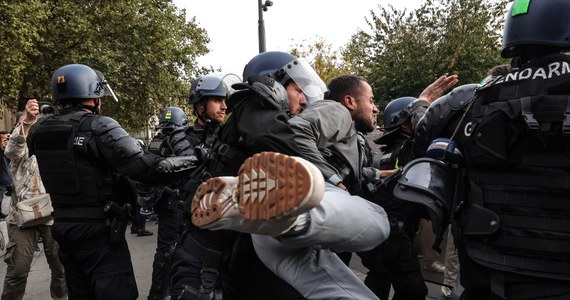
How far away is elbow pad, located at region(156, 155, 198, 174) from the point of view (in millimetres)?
3291

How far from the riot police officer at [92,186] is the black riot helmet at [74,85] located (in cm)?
20

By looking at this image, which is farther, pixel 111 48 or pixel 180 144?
pixel 111 48

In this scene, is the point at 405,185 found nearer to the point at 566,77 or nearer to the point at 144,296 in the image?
the point at 566,77

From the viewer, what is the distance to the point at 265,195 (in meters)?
1.36

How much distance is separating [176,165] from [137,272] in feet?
11.7

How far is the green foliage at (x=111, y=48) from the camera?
1509cm

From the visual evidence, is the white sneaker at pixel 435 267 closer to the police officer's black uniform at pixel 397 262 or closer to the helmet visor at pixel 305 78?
the police officer's black uniform at pixel 397 262

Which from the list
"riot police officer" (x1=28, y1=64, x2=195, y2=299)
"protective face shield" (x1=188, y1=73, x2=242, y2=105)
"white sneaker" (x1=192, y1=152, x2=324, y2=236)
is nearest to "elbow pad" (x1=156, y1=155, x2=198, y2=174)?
"riot police officer" (x1=28, y1=64, x2=195, y2=299)

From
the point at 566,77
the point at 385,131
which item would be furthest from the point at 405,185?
the point at 385,131

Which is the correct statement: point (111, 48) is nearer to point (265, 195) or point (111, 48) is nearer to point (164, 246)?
point (164, 246)

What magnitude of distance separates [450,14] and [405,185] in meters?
17.7

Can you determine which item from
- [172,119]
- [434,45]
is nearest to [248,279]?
[172,119]

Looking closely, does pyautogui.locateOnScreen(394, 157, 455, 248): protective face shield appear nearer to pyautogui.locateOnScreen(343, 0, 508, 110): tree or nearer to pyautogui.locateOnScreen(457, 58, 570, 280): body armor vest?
pyautogui.locateOnScreen(457, 58, 570, 280): body armor vest

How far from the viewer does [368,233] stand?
5.45 feet
